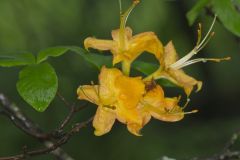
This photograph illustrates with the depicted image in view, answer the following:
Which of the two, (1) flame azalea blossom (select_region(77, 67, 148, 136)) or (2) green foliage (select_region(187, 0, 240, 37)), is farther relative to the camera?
(2) green foliage (select_region(187, 0, 240, 37))

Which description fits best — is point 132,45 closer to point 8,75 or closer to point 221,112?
point 8,75

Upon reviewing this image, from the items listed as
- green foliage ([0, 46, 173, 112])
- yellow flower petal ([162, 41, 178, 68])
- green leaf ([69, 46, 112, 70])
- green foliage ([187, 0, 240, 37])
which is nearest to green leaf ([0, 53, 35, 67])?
green foliage ([0, 46, 173, 112])

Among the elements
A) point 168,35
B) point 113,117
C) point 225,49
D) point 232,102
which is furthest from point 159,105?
point 232,102

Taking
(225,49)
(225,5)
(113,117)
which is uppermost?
(225,5)

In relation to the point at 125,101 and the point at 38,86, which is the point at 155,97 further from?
the point at 38,86

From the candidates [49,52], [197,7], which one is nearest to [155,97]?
[49,52]

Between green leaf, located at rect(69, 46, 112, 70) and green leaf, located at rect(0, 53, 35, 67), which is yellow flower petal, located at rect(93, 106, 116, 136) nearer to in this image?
green leaf, located at rect(69, 46, 112, 70)
